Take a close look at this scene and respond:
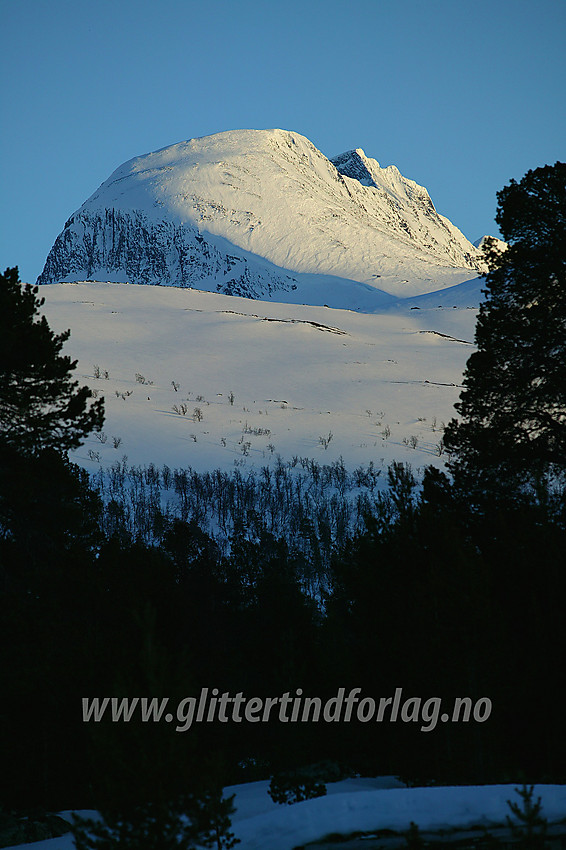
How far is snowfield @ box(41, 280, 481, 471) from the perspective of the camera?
398 ft

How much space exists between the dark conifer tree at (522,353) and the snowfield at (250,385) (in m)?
98.6

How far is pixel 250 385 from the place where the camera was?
149 meters

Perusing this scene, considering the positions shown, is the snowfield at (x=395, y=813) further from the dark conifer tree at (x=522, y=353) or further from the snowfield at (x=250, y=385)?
the snowfield at (x=250, y=385)

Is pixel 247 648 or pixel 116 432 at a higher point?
pixel 116 432

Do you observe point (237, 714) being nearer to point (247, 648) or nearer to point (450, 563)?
point (247, 648)

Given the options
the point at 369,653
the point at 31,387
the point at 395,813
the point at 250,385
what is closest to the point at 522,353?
the point at 369,653

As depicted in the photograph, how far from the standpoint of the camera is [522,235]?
50.2ft

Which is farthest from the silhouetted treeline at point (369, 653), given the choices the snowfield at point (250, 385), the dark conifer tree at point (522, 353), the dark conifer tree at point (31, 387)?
the snowfield at point (250, 385)

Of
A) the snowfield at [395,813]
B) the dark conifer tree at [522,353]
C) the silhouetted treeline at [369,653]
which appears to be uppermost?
the dark conifer tree at [522,353]

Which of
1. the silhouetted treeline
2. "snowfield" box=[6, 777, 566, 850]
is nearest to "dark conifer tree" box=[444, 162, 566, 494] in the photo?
the silhouetted treeline

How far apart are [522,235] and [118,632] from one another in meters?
14.3

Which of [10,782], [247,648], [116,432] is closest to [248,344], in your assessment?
[116,432]

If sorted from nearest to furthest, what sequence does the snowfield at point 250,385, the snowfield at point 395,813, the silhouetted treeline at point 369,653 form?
the snowfield at point 395,813
the silhouetted treeline at point 369,653
the snowfield at point 250,385

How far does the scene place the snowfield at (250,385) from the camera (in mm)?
121188
